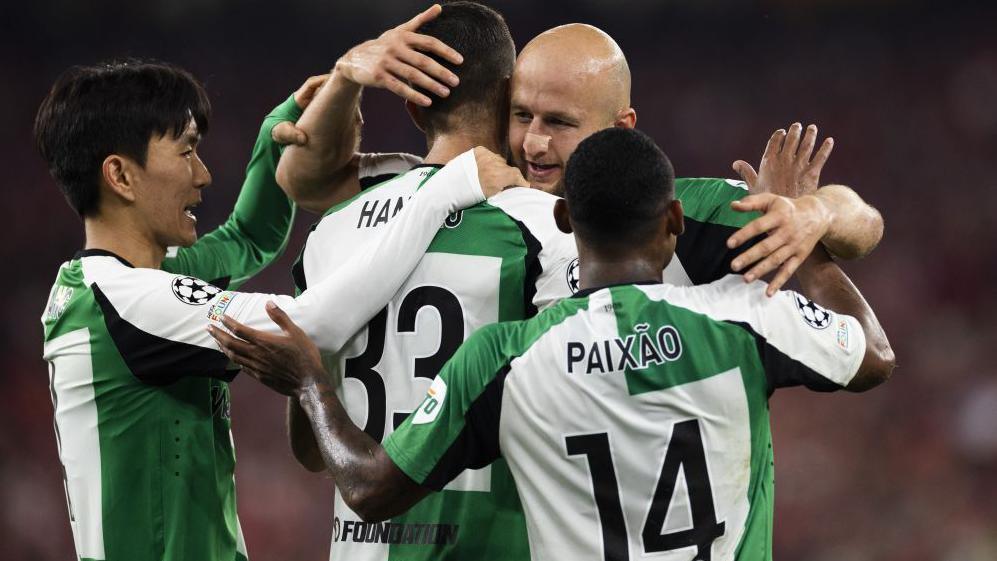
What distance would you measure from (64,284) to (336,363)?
2.86ft

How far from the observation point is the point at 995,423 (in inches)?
362

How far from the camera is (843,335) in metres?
2.35

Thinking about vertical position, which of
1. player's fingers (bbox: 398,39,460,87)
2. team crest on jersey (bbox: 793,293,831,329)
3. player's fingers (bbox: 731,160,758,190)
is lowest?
team crest on jersey (bbox: 793,293,831,329)

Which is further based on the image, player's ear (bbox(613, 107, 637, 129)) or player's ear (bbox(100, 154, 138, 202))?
player's ear (bbox(100, 154, 138, 202))

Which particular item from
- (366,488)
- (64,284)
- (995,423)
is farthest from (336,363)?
(995,423)

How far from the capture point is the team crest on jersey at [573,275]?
2605 mm

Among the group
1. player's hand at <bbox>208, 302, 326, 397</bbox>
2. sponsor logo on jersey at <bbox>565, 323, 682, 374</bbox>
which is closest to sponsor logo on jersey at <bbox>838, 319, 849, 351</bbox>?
sponsor logo on jersey at <bbox>565, 323, 682, 374</bbox>

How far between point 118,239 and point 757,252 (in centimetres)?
188

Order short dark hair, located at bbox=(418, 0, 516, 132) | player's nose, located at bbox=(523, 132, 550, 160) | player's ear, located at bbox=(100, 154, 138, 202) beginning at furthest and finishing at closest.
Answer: player's ear, located at bbox=(100, 154, 138, 202) → player's nose, located at bbox=(523, 132, 550, 160) → short dark hair, located at bbox=(418, 0, 516, 132)

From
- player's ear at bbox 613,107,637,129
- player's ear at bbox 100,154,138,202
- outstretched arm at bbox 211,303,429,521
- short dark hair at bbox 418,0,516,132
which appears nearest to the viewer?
outstretched arm at bbox 211,303,429,521

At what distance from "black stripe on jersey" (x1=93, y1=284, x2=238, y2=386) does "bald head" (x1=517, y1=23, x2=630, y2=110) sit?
1.14 meters

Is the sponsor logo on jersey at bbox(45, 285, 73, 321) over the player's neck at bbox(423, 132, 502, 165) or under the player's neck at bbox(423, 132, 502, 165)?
under

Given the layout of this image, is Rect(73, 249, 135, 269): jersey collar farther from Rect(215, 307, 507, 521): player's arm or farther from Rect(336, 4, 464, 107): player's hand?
Rect(215, 307, 507, 521): player's arm

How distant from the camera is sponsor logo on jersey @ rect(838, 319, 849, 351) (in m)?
2.34
